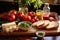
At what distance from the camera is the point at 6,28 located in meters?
2.04

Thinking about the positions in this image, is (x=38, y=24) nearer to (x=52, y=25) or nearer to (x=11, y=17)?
(x=52, y=25)

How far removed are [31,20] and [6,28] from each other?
400 mm

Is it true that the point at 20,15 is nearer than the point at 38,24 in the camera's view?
No

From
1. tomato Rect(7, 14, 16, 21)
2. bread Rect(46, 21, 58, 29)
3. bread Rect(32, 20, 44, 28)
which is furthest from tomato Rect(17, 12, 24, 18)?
bread Rect(46, 21, 58, 29)

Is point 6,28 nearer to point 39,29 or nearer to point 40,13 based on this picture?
A: point 39,29

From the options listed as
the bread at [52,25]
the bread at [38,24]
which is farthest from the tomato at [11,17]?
the bread at [52,25]

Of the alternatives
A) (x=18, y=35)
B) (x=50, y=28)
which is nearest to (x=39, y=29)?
(x=50, y=28)

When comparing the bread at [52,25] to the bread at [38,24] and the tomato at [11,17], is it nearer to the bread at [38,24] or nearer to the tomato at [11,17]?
the bread at [38,24]

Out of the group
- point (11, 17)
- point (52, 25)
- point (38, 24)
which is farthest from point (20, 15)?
point (52, 25)

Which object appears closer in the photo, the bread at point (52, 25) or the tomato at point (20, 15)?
the bread at point (52, 25)

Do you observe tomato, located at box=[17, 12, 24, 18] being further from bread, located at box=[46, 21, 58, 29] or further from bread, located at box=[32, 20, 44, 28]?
bread, located at box=[46, 21, 58, 29]

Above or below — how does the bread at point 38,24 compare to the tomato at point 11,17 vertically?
below

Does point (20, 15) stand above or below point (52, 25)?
above

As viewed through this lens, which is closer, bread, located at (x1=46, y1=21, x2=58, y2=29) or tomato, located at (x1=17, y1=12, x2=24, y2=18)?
bread, located at (x1=46, y1=21, x2=58, y2=29)
